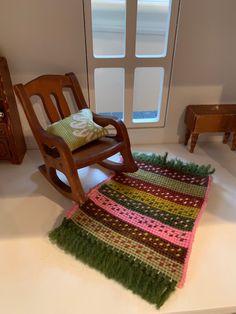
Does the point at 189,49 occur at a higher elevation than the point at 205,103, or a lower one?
higher

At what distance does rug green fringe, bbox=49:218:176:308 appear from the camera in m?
0.77

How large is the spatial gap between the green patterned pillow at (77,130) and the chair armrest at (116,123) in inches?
2.2

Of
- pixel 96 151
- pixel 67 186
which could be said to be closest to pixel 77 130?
pixel 96 151

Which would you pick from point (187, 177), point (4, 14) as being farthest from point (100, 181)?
point (4, 14)

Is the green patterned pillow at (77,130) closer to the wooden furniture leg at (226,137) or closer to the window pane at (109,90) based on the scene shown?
the window pane at (109,90)

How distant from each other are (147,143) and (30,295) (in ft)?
3.27

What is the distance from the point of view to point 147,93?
1537 mm

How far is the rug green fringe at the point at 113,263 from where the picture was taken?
77 cm

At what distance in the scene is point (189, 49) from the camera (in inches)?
51.1

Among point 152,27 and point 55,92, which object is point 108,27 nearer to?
point 152,27

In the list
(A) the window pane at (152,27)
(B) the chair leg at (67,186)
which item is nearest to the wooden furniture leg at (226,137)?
(A) the window pane at (152,27)

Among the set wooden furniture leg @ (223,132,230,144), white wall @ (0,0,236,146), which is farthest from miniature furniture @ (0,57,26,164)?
wooden furniture leg @ (223,132,230,144)

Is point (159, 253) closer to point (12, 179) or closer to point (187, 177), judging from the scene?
point (187, 177)

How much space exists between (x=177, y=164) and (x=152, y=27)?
0.70m
